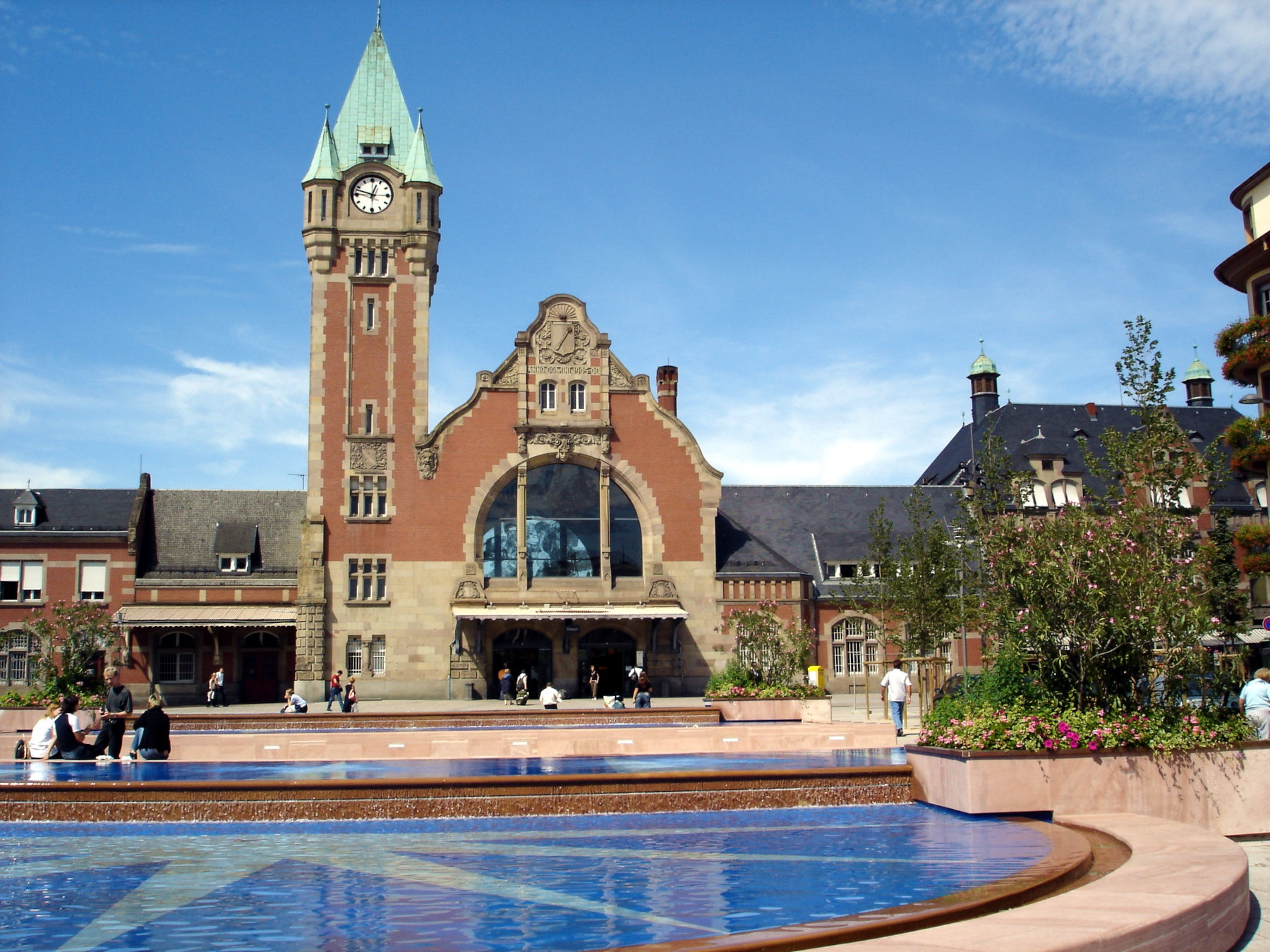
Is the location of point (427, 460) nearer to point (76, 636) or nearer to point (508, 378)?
point (508, 378)

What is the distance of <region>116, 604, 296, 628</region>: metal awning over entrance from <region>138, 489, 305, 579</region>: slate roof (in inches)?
75.4

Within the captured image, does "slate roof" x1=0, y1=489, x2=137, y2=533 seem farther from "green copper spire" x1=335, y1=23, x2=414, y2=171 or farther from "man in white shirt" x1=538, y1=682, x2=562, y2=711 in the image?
"man in white shirt" x1=538, y1=682, x2=562, y2=711

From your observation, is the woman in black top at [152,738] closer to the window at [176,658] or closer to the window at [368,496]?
the window at [368,496]

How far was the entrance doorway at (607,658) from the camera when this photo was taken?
170 feet

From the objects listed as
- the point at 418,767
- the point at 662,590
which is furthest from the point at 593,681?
the point at 418,767

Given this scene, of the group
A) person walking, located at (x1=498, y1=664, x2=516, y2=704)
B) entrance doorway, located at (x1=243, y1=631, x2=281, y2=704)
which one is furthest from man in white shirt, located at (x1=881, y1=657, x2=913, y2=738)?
entrance doorway, located at (x1=243, y1=631, x2=281, y2=704)

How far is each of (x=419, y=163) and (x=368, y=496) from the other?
602 inches

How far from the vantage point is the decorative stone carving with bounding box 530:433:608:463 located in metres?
52.2

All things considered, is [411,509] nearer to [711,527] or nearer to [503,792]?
[711,527]

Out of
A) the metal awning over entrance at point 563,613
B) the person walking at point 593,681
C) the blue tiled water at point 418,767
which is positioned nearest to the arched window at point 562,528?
the metal awning over entrance at point 563,613

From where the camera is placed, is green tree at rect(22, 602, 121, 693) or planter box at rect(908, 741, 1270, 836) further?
green tree at rect(22, 602, 121, 693)

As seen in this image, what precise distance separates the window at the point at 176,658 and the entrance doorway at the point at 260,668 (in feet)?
7.34

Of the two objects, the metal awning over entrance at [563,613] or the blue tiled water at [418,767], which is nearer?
the blue tiled water at [418,767]


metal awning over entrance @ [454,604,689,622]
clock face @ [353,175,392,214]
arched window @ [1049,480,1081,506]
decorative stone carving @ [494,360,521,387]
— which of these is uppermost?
clock face @ [353,175,392,214]
